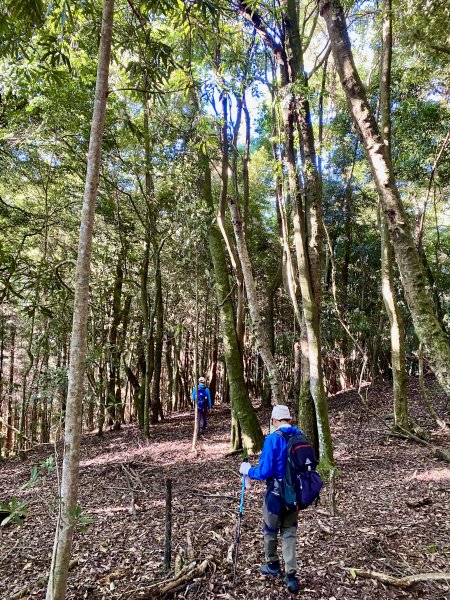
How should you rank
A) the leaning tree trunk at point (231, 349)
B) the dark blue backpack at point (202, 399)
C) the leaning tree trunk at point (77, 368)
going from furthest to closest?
the dark blue backpack at point (202, 399)
the leaning tree trunk at point (231, 349)
the leaning tree trunk at point (77, 368)

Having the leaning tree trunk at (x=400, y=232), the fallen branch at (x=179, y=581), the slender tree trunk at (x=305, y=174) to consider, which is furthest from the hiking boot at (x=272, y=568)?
the slender tree trunk at (x=305, y=174)

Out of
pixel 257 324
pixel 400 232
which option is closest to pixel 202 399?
pixel 257 324

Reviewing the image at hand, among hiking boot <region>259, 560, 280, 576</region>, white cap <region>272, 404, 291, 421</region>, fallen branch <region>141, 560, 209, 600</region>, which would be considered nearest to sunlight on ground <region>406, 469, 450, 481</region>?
hiking boot <region>259, 560, 280, 576</region>

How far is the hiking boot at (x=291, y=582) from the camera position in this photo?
359 centimetres

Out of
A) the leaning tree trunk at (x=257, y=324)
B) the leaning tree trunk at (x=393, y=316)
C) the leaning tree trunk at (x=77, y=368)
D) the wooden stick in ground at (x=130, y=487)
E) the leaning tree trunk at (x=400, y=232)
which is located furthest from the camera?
the leaning tree trunk at (x=393, y=316)

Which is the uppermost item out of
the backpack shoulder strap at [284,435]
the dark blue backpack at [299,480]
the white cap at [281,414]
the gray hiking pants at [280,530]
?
the white cap at [281,414]

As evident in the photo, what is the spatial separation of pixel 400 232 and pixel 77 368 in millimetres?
2888

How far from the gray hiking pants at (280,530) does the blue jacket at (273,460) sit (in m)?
0.22

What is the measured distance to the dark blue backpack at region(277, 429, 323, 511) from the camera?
3.54 metres

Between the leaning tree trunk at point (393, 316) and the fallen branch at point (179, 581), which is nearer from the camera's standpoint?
the fallen branch at point (179, 581)

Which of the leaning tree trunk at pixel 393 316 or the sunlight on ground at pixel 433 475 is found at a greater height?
the leaning tree trunk at pixel 393 316

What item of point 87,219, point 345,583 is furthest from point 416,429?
point 87,219

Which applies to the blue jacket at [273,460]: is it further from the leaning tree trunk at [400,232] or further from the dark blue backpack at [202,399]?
the dark blue backpack at [202,399]

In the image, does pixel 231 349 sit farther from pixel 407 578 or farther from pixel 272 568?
pixel 407 578
